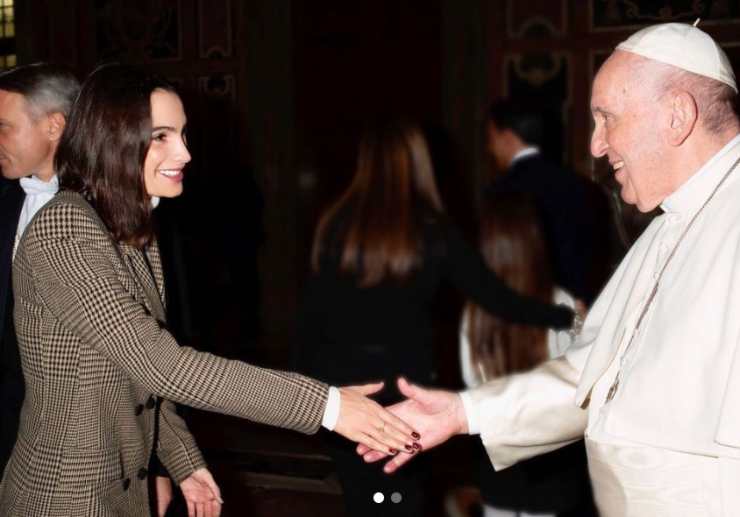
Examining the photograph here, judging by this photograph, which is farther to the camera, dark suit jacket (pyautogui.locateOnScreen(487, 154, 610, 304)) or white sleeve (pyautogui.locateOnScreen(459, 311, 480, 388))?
dark suit jacket (pyautogui.locateOnScreen(487, 154, 610, 304))

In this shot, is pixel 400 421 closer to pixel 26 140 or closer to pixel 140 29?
pixel 26 140

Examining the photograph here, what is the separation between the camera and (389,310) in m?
3.28

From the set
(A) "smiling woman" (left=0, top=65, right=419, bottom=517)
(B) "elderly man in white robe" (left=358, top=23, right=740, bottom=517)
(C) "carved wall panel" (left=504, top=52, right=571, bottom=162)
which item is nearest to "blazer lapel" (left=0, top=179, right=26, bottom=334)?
(A) "smiling woman" (left=0, top=65, right=419, bottom=517)

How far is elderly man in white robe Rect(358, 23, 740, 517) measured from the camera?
1882mm

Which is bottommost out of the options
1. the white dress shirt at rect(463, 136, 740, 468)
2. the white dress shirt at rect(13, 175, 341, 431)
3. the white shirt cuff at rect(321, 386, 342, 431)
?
the white shirt cuff at rect(321, 386, 342, 431)

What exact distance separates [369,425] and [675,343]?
29.9 inches

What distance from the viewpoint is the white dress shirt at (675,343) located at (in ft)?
6.09

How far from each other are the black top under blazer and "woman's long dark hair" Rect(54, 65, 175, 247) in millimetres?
1200

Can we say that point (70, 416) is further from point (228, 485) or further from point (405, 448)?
point (228, 485)

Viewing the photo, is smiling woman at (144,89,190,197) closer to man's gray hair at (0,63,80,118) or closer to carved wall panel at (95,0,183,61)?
man's gray hair at (0,63,80,118)

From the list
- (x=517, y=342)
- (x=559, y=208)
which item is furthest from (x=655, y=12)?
(x=517, y=342)

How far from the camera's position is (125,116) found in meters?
2.15

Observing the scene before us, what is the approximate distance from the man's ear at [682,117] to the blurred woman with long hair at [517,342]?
1.40 metres

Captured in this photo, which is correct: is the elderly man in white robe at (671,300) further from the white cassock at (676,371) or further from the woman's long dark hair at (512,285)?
the woman's long dark hair at (512,285)
